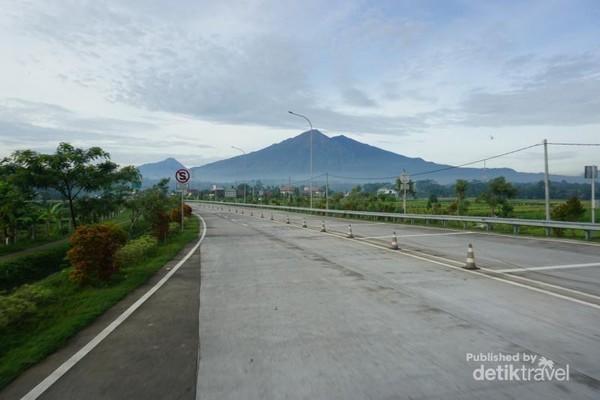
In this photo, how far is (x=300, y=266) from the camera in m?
12.4

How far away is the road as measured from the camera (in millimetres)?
4289

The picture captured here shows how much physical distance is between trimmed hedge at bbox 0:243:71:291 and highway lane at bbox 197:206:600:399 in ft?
30.5

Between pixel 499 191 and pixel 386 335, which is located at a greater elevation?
pixel 499 191

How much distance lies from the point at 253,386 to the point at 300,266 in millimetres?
8086

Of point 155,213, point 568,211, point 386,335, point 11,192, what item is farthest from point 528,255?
point 11,192

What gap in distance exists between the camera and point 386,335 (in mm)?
5824

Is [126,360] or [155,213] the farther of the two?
[155,213]

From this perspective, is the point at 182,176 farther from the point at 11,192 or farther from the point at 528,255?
the point at 528,255

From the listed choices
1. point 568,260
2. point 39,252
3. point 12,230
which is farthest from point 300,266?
point 12,230

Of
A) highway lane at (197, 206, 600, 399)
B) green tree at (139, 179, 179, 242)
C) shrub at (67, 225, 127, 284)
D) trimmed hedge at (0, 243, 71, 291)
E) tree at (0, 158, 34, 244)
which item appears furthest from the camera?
green tree at (139, 179, 179, 242)

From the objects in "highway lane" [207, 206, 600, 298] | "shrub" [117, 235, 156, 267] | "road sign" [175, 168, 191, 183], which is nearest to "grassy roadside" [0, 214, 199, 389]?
"shrub" [117, 235, 156, 267]

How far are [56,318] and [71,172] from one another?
53.9 feet

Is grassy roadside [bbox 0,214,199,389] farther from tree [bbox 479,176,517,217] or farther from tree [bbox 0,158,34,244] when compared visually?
tree [bbox 479,176,517,217]

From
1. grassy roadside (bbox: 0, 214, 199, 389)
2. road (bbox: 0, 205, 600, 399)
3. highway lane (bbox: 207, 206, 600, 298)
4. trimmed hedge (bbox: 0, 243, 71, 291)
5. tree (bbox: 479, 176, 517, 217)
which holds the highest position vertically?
tree (bbox: 479, 176, 517, 217)
